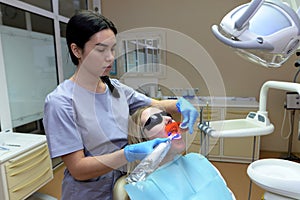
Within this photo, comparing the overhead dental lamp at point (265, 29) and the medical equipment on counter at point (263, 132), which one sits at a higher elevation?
the overhead dental lamp at point (265, 29)

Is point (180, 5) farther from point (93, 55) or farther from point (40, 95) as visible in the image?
point (93, 55)

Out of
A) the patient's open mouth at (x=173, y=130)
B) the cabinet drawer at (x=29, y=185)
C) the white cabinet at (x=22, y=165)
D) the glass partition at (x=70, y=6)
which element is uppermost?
the glass partition at (x=70, y=6)

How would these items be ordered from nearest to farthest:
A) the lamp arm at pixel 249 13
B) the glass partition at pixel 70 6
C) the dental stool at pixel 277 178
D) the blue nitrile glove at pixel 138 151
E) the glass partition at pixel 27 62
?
the lamp arm at pixel 249 13 → the blue nitrile glove at pixel 138 151 → the dental stool at pixel 277 178 → the glass partition at pixel 27 62 → the glass partition at pixel 70 6

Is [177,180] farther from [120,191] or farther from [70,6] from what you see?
[70,6]

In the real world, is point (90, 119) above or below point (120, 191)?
above

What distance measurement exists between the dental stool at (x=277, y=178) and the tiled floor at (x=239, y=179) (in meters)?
0.77

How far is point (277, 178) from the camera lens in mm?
1108

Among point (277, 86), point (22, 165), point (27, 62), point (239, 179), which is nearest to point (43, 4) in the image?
point (27, 62)

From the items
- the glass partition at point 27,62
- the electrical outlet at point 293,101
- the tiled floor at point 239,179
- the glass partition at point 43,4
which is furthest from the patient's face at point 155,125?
the electrical outlet at point 293,101

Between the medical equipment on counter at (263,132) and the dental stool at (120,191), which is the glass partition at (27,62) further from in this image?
the medical equipment on counter at (263,132)

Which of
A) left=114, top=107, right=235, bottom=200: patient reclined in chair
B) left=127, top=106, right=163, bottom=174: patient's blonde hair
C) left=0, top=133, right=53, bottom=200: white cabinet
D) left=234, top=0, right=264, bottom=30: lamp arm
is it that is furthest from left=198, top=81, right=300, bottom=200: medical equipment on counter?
left=0, top=133, right=53, bottom=200: white cabinet

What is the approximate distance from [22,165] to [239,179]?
2156mm

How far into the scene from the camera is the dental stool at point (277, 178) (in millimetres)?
1080

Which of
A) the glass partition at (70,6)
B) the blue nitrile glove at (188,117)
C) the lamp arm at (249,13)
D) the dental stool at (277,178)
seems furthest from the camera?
the glass partition at (70,6)
